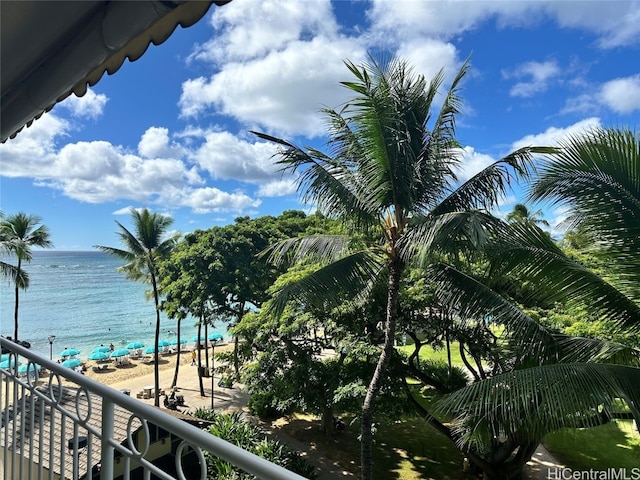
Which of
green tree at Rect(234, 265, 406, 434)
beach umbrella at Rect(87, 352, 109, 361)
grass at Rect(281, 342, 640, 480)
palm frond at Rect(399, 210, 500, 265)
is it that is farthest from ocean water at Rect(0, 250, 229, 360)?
palm frond at Rect(399, 210, 500, 265)

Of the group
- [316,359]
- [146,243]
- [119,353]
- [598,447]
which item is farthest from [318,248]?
[119,353]

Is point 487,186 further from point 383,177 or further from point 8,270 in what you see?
point 8,270

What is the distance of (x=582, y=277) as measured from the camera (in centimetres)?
441

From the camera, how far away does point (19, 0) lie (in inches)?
37.7

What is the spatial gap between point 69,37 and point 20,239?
883 inches

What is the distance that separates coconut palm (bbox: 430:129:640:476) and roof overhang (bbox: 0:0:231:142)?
403cm

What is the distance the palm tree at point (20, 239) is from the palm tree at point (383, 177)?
56.9ft

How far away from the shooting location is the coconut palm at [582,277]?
3.64 metres

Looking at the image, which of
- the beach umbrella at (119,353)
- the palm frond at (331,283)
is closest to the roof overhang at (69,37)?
the palm frond at (331,283)

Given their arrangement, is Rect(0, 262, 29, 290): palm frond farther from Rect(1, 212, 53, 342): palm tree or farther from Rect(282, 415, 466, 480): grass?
Rect(282, 415, 466, 480): grass

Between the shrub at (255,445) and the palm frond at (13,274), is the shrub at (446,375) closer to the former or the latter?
the shrub at (255,445)

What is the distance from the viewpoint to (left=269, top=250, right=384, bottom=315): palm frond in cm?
638

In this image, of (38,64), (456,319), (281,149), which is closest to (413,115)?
(281,149)

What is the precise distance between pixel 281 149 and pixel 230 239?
10.7 m
